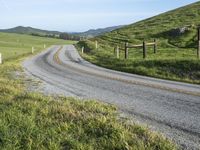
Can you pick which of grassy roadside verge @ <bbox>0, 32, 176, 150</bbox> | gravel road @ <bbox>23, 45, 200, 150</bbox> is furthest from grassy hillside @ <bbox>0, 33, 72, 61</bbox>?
grassy roadside verge @ <bbox>0, 32, 176, 150</bbox>

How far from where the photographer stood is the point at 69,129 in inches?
313

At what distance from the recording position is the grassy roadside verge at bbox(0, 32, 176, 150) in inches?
274

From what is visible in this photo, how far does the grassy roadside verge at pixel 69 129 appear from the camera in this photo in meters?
6.95

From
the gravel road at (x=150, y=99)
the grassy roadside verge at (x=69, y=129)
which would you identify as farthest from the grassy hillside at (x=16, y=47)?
the grassy roadside verge at (x=69, y=129)

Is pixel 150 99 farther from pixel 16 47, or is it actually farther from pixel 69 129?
pixel 16 47

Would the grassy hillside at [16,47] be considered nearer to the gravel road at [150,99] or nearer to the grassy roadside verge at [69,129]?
the gravel road at [150,99]

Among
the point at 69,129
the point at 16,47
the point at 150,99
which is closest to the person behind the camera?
the point at 69,129

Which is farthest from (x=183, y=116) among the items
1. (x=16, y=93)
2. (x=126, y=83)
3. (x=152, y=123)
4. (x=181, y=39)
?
(x=181, y=39)

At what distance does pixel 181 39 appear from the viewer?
45.2 meters

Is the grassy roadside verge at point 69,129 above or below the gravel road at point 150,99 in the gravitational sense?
above

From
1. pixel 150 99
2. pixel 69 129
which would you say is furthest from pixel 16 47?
pixel 69 129

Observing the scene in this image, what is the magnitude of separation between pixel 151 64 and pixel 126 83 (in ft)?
21.0

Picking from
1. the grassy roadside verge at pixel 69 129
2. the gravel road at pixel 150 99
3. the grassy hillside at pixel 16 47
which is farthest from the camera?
the grassy hillside at pixel 16 47

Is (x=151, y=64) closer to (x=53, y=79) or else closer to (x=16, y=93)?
(x=53, y=79)
